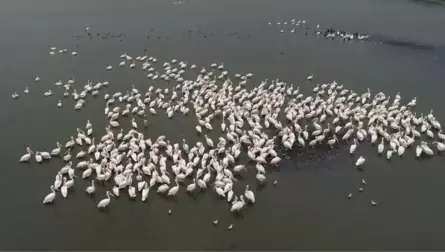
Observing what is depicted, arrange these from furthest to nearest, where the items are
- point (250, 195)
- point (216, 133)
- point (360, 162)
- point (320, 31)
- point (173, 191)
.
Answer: point (320, 31) < point (216, 133) < point (360, 162) < point (173, 191) < point (250, 195)

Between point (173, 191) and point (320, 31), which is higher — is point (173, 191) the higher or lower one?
the lower one

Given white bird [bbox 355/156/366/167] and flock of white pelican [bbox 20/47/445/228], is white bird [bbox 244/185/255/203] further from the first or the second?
white bird [bbox 355/156/366/167]

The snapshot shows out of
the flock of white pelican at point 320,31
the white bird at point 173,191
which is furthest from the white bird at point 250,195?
the flock of white pelican at point 320,31

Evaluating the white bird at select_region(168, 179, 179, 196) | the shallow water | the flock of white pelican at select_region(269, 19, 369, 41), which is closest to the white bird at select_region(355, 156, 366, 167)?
the shallow water

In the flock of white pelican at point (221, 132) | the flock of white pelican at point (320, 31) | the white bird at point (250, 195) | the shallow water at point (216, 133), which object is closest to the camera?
the shallow water at point (216, 133)

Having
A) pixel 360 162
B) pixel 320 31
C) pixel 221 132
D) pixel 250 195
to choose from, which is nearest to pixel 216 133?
pixel 221 132

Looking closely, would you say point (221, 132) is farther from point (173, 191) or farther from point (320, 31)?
point (320, 31)

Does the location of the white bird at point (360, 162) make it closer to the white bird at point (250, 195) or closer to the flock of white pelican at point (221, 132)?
the flock of white pelican at point (221, 132)
